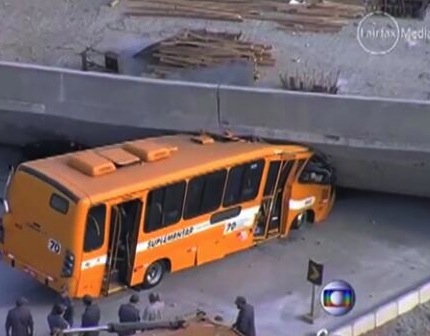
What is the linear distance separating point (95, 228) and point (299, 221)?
4.81 meters

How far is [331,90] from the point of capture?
2214 cm

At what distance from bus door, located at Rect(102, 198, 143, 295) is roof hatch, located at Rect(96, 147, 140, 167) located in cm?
74

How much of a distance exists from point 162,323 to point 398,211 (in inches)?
351

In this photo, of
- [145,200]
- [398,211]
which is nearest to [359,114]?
[398,211]

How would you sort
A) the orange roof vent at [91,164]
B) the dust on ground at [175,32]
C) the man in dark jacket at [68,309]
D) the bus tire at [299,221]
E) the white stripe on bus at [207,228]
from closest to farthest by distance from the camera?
the man in dark jacket at [68,309] → the white stripe on bus at [207,228] → the orange roof vent at [91,164] → the bus tire at [299,221] → the dust on ground at [175,32]

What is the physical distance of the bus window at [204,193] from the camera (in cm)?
2008

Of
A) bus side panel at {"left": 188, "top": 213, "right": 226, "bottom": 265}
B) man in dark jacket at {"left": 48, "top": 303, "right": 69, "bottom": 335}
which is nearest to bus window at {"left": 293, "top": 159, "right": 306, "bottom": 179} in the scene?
bus side panel at {"left": 188, "top": 213, "right": 226, "bottom": 265}

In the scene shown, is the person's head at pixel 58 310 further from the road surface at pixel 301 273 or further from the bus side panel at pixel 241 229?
the bus side panel at pixel 241 229

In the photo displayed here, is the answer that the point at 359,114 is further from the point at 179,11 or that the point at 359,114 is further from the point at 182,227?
the point at 179,11

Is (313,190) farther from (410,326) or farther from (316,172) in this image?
(410,326)

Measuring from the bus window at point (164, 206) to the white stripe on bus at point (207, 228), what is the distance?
22cm

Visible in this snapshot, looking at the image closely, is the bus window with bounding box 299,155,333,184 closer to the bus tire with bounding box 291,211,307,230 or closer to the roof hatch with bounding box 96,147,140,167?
the bus tire with bounding box 291,211,307,230

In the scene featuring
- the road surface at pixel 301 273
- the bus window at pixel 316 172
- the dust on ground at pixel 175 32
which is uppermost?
the dust on ground at pixel 175 32

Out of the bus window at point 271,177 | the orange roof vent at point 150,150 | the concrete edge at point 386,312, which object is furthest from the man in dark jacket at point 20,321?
the bus window at point 271,177
